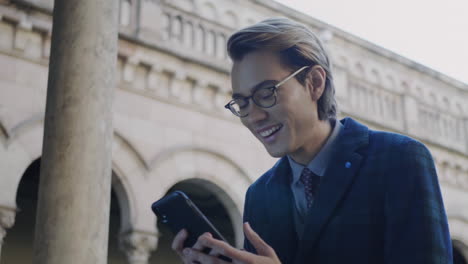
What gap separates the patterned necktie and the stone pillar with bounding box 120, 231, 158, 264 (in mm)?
6063

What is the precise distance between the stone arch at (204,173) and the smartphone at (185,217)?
6.15 m

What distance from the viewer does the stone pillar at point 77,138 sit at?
345 cm

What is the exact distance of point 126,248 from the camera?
7734 millimetres

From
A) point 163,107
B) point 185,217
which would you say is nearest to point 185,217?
point 185,217

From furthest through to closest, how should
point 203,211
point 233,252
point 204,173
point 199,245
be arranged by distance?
point 203,211 → point 204,173 → point 199,245 → point 233,252

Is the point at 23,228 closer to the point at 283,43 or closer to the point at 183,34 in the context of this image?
the point at 183,34

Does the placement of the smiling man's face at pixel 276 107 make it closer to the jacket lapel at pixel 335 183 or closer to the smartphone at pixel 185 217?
the jacket lapel at pixel 335 183

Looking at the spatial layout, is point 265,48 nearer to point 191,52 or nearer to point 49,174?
point 49,174

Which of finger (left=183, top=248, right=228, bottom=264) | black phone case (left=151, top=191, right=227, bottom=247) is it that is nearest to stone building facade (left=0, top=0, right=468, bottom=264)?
black phone case (left=151, top=191, right=227, bottom=247)

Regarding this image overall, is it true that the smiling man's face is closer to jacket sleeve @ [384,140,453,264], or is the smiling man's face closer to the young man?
the young man

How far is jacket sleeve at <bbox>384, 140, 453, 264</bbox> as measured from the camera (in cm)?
148

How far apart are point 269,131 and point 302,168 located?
161 millimetres

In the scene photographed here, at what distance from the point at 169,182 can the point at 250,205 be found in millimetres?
6173

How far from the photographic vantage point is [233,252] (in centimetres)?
Result: 149
